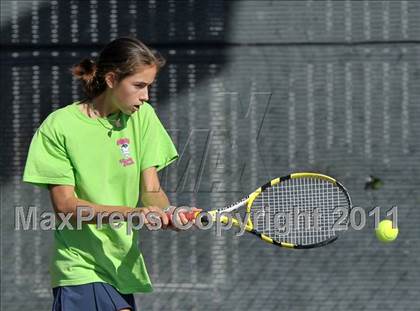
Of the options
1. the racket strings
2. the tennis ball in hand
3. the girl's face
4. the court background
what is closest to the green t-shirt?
the girl's face

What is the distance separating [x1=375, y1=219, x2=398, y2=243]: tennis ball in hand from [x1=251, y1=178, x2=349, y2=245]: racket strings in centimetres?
32

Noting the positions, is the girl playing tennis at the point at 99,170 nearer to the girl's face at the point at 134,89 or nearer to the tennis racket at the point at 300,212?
the girl's face at the point at 134,89

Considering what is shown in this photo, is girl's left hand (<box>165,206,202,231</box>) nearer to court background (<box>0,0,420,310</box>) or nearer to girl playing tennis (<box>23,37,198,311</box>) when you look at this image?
girl playing tennis (<box>23,37,198,311</box>)

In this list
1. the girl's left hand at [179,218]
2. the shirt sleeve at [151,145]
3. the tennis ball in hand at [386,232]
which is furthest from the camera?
the tennis ball in hand at [386,232]

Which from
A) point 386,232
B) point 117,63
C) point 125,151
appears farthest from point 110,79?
point 386,232

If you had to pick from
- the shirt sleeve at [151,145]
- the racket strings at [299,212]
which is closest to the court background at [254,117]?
the racket strings at [299,212]

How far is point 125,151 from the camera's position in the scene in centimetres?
358

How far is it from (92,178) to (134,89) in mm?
318

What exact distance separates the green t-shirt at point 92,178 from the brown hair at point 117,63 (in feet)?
0.36

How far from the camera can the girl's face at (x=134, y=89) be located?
3518 mm

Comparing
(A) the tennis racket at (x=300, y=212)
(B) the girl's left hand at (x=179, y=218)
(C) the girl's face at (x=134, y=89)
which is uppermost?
(C) the girl's face at (x=134, y=89)

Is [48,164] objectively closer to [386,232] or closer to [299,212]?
→ [299,212]

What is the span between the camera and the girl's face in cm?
352

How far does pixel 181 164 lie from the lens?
17.1 feet
